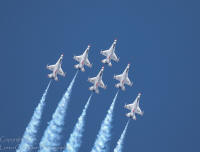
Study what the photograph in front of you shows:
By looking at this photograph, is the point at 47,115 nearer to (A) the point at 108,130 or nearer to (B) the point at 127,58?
(A) the point at 108,130

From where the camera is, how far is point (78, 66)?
80.8 metres

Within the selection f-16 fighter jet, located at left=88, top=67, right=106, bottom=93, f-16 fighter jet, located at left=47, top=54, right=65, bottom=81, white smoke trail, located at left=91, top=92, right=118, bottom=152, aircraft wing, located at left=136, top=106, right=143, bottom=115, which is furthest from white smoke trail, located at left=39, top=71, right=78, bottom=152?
aircraft wing, located at left=136, top=106, right=143, bottom=115

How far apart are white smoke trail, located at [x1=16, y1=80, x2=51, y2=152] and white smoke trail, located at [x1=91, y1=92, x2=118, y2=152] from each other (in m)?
7.23

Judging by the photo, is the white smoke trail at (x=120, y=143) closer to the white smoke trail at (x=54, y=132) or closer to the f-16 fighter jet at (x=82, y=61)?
the white smoke trail at (x=54, y=132)

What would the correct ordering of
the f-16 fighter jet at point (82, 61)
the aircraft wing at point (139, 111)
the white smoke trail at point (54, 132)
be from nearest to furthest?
the white smoke trail at point (54, 132) → the f-16 fighter jet at point (82, 61) → the aircraft wing at point (139, 111)

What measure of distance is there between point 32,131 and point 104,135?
8606mm

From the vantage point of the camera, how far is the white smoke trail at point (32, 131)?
76562mm

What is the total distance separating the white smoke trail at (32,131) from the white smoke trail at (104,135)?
7229 millimetres

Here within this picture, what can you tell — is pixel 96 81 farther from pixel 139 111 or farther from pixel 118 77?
pixel 139 111

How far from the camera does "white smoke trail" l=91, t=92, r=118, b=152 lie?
255ft

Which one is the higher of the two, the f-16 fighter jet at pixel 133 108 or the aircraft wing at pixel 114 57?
the aircraft wing at pixel 114 57

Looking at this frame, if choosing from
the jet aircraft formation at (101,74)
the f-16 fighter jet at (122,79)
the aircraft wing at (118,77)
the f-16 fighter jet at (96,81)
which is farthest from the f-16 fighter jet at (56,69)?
the f-16 fighter jet at (122,79)

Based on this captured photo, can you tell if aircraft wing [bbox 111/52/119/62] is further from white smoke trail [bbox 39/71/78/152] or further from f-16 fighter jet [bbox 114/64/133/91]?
white smoke trail [bbox 39/71/78/152]

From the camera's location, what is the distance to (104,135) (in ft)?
258
